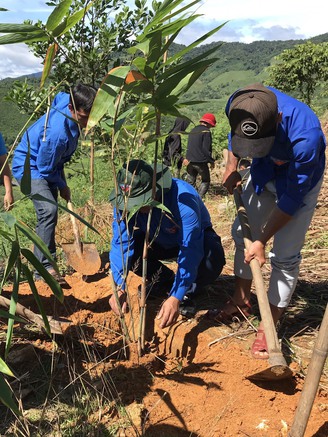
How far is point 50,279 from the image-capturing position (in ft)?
4.39

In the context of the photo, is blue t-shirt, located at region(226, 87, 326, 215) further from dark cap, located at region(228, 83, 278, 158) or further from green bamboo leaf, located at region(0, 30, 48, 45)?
green bamboo leaf, located at region(0, 30, 48, 45)

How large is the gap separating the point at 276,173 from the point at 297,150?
0.32 meters

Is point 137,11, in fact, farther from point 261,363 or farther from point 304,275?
point 261,363

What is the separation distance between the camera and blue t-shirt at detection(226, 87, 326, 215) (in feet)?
6.07

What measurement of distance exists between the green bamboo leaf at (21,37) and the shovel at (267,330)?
4.26ft

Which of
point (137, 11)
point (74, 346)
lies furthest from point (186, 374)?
point (137, 11)

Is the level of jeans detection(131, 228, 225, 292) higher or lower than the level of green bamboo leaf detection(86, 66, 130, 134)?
lower

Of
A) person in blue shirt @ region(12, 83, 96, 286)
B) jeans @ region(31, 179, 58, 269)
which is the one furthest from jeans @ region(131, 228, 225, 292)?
jeans @ region(31, 179, 58, 269)

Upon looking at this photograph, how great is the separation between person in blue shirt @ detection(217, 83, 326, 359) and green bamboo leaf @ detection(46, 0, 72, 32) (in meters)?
0.82

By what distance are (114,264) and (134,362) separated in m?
0.55

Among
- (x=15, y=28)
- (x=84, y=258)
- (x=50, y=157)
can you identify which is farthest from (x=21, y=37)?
(x=84, y=258)

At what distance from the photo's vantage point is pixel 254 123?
1.77 m

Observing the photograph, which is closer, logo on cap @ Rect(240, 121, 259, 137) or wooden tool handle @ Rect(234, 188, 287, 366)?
wooden tool handle @ Rect(234, 188, 287, 366)

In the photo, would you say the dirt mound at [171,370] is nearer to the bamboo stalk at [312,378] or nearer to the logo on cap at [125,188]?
the bamboo stalk at [312,378]
